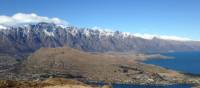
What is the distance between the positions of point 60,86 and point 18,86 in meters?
19.3

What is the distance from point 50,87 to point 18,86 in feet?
53.6

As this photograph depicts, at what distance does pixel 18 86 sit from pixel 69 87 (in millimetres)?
24350

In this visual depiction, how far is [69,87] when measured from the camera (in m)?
150

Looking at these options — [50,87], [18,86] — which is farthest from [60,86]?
[18,86]

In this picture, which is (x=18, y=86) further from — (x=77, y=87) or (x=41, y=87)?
(x=77, y=87)

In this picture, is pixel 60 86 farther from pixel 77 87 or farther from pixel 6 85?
pixel 6 85

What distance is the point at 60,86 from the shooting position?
153500mm

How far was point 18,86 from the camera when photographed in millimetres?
159625

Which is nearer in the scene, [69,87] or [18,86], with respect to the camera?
[69,87]

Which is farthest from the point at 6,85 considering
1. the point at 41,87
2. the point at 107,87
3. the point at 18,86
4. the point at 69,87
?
the point at 107,87

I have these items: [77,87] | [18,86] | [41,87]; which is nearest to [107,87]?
[77,87]

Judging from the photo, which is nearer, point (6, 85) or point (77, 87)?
point (77, 87)

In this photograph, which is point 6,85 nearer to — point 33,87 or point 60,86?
point 33,87

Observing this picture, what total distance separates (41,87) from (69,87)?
12.6 metres
